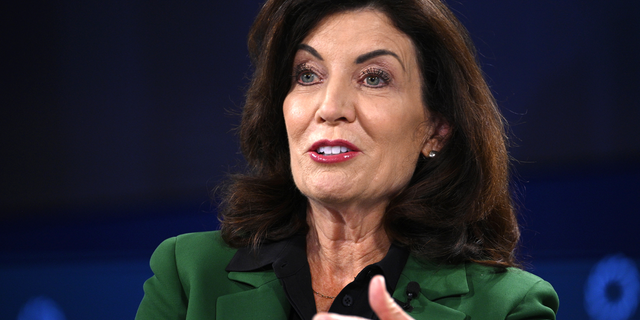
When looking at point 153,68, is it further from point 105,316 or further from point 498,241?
point 498,241

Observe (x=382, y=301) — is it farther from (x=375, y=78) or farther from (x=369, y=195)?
(x=375, y=78)

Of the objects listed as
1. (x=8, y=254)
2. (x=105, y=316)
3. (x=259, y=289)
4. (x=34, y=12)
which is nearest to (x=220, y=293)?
(x=259, y=289)

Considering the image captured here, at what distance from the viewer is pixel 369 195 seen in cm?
173

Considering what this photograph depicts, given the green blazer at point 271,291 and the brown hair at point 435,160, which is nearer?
the green blazer at point 271,291

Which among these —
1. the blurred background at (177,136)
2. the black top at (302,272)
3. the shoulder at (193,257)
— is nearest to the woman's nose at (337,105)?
the black top at (302,272)

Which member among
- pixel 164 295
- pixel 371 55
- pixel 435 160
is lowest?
pixel 164 295

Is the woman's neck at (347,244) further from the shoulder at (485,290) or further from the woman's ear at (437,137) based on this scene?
the woman's ear at (437,137)

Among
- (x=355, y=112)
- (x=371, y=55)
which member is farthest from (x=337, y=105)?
(x=371, y=55)

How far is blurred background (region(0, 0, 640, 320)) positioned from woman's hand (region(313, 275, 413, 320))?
5.20 feet

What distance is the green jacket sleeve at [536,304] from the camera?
1588 mm

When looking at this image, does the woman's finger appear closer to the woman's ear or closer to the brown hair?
the brown hair

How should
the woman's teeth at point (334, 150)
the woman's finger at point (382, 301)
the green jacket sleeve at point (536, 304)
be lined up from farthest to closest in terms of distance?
the woman's teeth at point (334, 150)
the green jacket sleeve at point (536, 304)
the woman's finger at point (382, 301)

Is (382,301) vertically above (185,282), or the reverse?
(382,301)

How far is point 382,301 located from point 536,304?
680 millimetres
